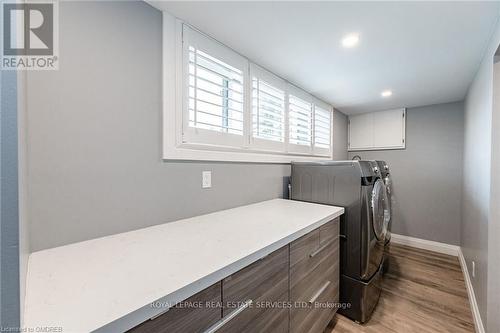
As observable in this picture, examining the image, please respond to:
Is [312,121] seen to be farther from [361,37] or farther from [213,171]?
[213,171]

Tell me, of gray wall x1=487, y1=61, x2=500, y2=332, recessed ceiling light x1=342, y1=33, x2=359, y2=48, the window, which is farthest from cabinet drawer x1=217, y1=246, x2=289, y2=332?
recessed ceiling light x1=342, y1=33, x2=359, y2=48

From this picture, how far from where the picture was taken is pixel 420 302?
1.90 meters

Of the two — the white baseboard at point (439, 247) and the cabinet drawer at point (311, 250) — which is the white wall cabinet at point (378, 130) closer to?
the white baseboard at point (439, 247)

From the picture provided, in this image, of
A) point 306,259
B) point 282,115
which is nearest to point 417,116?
point 282,115

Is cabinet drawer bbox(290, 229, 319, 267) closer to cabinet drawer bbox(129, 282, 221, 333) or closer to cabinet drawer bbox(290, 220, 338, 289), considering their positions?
cabinet drawer bbox(290, 220, 338, 289)

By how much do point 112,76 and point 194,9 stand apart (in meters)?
0.64

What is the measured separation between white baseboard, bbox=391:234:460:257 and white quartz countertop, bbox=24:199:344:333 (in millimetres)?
2941

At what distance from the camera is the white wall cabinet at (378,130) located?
129 inches

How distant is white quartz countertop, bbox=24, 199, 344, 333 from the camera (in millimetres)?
510

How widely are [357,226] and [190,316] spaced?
4.45 feet

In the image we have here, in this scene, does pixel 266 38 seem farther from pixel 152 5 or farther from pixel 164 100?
pixel 164 100

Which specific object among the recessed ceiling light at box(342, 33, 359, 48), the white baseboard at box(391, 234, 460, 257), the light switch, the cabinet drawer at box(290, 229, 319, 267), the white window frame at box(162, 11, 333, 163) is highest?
the recessed ceiling light at box(342, 33, 359, 48)

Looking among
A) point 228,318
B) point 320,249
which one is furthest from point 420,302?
point 228,318

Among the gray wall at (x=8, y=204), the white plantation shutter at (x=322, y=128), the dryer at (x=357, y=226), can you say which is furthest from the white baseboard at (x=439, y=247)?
the gray wall at (x=8, y=204)
